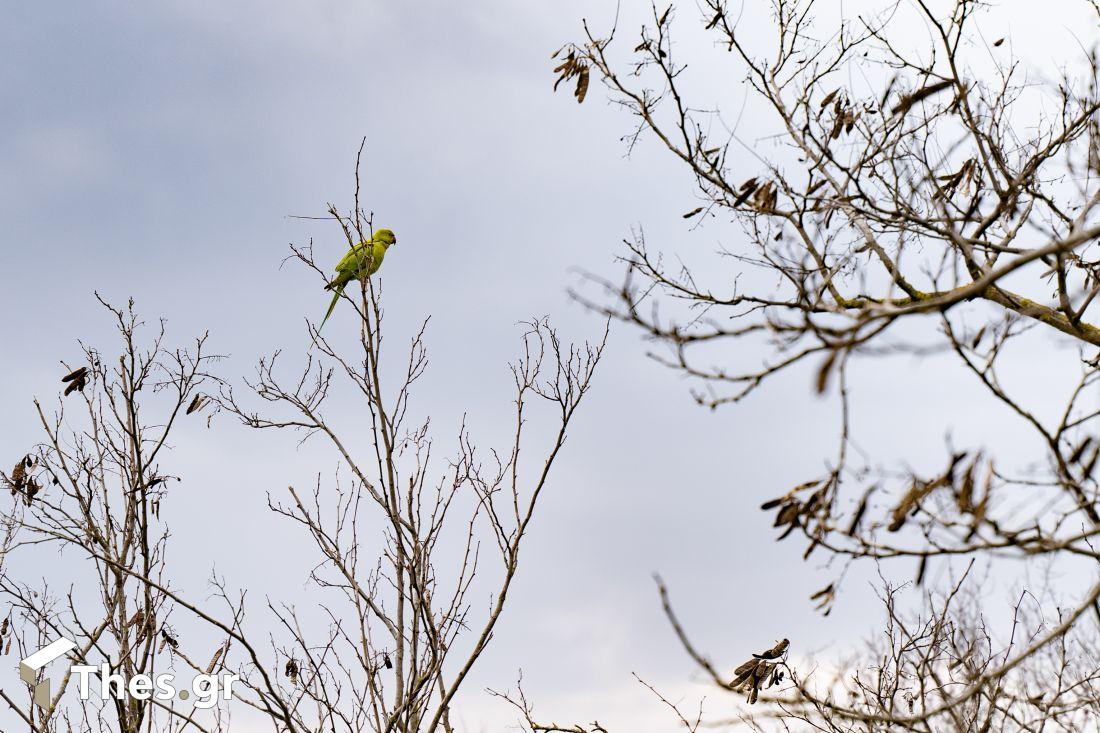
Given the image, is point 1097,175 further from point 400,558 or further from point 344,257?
point 344,257
